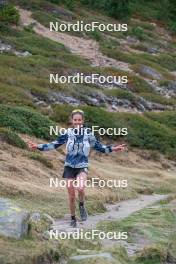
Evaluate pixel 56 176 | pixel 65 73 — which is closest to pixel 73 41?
pixel 65 73

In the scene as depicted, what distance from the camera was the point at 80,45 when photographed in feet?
163

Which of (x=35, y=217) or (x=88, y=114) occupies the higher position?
(x=35, y=217)

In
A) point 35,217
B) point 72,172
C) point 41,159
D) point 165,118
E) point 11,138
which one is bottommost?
point 165,118

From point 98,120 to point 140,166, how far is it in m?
2.87

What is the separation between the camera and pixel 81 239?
33.3ft

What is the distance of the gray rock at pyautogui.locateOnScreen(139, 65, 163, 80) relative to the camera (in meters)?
45.5

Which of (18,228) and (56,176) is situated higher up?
(18,228)

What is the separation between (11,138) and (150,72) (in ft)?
87.9

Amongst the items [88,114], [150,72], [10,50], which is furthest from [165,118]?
[150,72]

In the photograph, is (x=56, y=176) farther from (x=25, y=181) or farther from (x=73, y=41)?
(x=73, y=41)

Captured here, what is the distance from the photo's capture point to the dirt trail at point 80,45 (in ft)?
151

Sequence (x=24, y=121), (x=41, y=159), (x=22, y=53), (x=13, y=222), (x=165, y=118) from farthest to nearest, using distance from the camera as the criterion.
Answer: (x=22, y=53) < (x=165, y=118) < (x=24, y=121) < (x=41, y=159) < (x=13, y=222)

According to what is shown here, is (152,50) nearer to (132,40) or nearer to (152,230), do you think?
Answer: (132,40)

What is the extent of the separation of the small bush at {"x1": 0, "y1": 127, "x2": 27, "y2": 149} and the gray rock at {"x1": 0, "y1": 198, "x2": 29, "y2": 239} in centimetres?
1128
